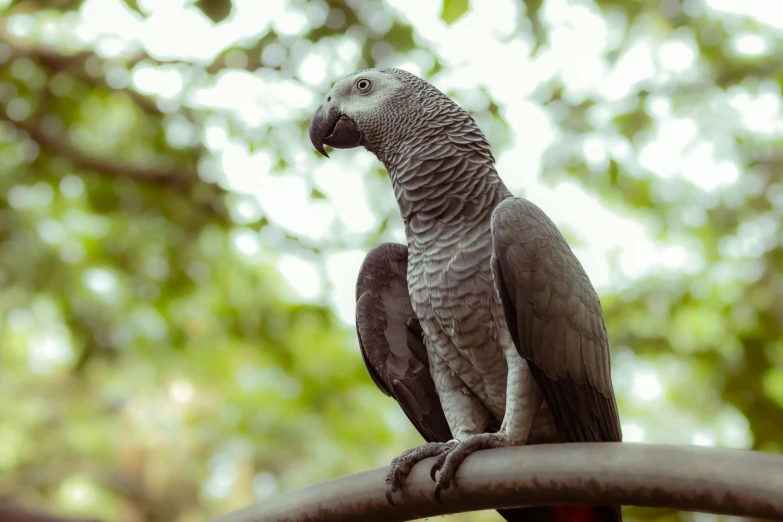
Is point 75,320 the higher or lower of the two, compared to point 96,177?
lower

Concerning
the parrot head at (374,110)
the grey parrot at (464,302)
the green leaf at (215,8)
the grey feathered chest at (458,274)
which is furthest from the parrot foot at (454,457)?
the green leaf at (215,8)

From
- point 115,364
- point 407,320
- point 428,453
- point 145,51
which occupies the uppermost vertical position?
point 145,51

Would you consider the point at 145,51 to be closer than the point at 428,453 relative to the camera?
No

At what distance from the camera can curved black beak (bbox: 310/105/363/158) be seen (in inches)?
42.2

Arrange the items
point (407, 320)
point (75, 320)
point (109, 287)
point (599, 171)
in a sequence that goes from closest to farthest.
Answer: point (407, 320)
point (75, 320)
point (599, 171)
point (109, 287)

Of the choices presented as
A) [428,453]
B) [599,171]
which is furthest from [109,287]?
[428,453]

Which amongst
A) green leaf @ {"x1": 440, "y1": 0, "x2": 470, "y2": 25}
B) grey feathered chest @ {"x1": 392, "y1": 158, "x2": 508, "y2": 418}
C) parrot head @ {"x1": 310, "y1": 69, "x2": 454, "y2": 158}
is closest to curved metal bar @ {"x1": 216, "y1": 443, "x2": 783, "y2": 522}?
grey feathered chest @ {"x1": 392, "y1": 158, "x2": 508, "y2": 418}

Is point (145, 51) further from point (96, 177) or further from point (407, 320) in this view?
point (407, 320)

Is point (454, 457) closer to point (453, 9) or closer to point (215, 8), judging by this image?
point (453, 9)

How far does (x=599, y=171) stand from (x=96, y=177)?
1896mm

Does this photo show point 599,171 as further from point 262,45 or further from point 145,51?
point 145,51

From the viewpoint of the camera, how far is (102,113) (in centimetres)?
286

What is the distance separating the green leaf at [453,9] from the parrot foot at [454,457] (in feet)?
3.35

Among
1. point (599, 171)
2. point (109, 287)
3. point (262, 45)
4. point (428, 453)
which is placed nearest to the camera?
point (428, 453)
